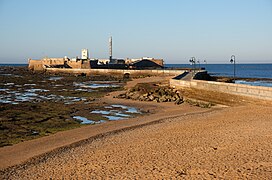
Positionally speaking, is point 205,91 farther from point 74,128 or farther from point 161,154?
point 161,154

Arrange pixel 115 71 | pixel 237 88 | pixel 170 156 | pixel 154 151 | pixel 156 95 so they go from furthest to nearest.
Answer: pixel 115 71, pixel 156 95, pixel 237 88, pixel 154 151, pixel 170 156

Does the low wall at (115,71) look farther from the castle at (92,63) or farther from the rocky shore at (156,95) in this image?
the rocky shore at (156,95)

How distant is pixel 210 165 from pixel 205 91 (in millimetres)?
15824

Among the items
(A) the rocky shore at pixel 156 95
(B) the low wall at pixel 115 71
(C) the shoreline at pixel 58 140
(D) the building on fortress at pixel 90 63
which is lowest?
(C) the shoreline at pixel 58 140

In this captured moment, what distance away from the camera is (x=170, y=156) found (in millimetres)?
10070

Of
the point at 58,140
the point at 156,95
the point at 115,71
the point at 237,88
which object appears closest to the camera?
the point at 58,140

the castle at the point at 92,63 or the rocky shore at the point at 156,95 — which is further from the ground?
the castle at the point at 92,63

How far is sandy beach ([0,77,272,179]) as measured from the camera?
28.8 feet

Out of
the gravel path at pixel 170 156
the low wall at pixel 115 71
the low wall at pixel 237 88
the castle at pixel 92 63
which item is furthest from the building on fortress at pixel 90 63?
the gravel path at pixel 170 156

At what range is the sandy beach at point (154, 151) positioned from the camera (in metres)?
8.78

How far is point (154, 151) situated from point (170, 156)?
0.79m

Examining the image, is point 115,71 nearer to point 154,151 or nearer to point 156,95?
point 156,95

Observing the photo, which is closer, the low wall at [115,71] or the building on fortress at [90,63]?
the low wall at [115,71]

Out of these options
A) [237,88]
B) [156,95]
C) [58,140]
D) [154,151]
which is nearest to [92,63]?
[156,95]
